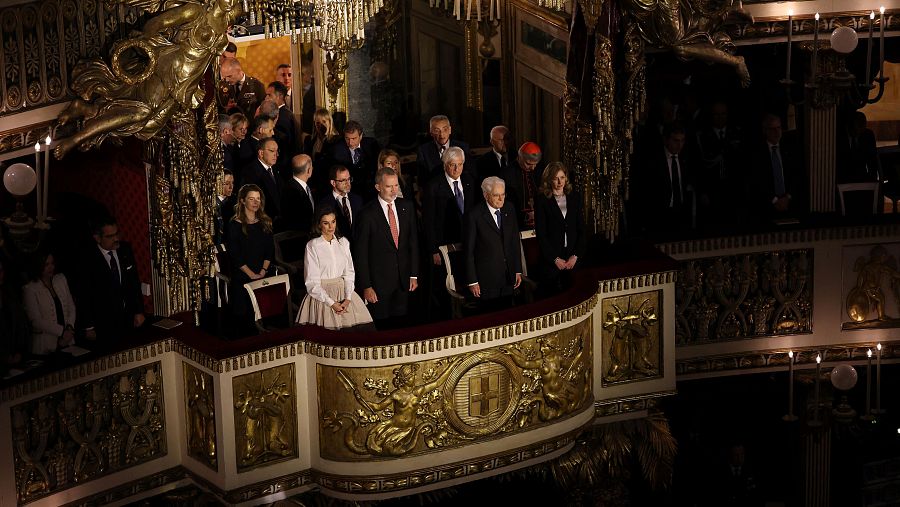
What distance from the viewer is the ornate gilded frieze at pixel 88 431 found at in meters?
15.4

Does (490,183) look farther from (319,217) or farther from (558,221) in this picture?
(319,217)

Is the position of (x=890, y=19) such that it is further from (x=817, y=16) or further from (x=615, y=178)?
(x=615, y=178)

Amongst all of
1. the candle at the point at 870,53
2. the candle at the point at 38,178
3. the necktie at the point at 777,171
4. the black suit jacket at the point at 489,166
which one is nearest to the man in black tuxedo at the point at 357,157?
the black suit jacket at the point at 489,166

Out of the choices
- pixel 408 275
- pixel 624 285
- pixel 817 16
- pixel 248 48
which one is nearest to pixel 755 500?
pixel 624 285

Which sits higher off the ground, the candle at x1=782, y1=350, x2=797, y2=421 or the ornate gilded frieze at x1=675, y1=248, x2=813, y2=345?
the ornate gilded frieze at x1=675, y1=248, x2=813, y2=345

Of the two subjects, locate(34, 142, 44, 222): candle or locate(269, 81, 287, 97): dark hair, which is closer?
locate(34, 142, 44, 222): candle

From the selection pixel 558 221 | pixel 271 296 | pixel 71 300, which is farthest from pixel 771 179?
pixel 71 300

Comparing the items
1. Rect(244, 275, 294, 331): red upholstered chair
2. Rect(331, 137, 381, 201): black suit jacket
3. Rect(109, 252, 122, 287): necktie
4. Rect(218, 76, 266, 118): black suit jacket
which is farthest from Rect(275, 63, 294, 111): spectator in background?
Rect(109, 252, 122, 287): necktie

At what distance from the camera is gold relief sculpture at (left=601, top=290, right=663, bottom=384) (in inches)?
677

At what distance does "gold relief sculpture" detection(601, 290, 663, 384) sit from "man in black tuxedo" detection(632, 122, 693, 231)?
1172 mm

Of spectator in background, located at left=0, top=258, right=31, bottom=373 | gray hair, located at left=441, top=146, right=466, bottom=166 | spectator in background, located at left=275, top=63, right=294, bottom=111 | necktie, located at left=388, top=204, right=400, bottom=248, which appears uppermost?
spectator in background, located at left=275, top=63, right=294, bottom=111

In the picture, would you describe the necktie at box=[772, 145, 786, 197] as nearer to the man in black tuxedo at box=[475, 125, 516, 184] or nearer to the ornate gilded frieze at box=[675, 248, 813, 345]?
the ornate gilded frieze at box=[675, 248, 813, 345]

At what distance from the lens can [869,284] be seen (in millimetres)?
18594

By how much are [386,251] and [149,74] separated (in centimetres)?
237
